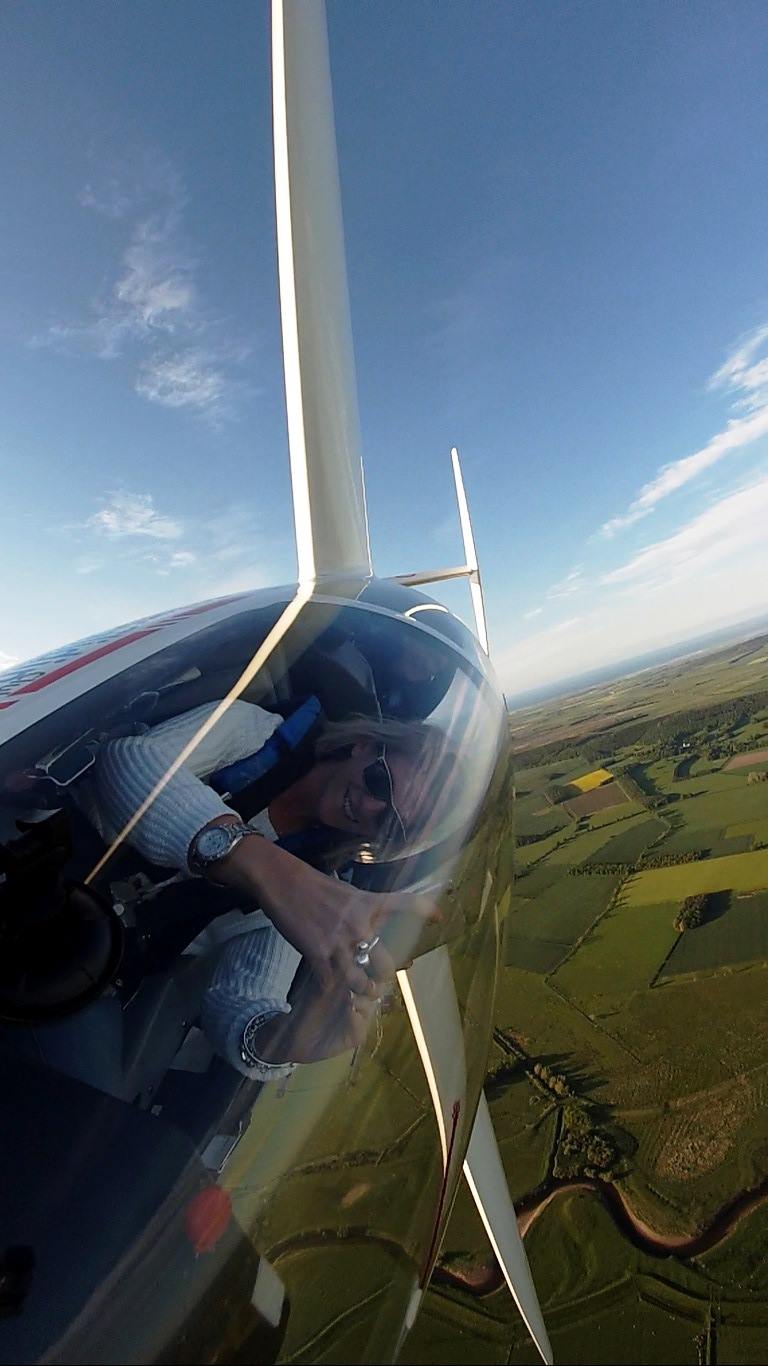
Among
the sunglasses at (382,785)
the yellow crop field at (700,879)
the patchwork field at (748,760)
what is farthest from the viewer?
the patchwork field at (748,760)

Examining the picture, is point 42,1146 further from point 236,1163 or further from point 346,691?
point 346,691

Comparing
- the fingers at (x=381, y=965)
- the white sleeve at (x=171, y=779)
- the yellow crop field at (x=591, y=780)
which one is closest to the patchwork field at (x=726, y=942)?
the yellow crop field at (x=591, y=780)

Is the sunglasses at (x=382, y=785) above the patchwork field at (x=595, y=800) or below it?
above

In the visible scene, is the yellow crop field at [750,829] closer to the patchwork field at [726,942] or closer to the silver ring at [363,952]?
the patchwork field at [726,942]

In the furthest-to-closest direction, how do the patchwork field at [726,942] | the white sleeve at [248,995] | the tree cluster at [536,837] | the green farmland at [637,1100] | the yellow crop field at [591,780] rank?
the yellow crop field at [591,780] → the tree cluster at [536,837] → the patchwork field at [726,942] → the green farmland at [637,1100] → the white sleeve at [248,995]

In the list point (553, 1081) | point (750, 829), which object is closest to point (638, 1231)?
point (553, 1081)

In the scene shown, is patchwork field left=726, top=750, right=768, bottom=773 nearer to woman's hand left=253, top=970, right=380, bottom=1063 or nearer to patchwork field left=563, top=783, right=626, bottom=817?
patchwork field left=563, top=783, right=626, bottom=817
